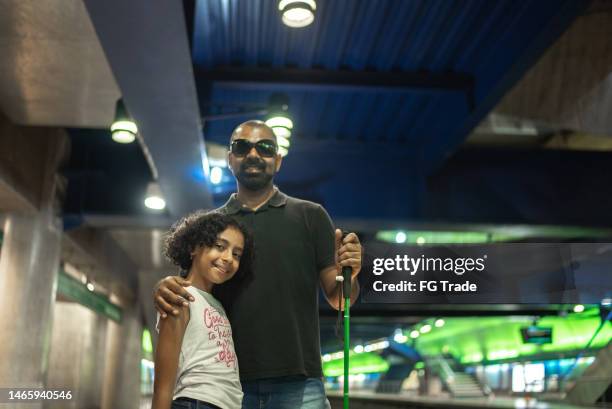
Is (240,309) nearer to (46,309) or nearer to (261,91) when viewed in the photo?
(261,91)

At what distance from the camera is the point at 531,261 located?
11.1 feet

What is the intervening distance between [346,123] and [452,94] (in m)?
2.17

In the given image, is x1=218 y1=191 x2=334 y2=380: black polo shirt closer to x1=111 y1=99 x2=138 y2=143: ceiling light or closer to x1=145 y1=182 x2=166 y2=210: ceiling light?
x1=111 y1=99 x2=138 y2=143: ceiling light

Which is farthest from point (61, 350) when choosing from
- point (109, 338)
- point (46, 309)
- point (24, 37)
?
point (24, 37)

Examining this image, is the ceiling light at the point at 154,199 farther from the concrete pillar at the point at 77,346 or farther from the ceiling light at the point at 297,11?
the concrete pillar at the point at 77,346

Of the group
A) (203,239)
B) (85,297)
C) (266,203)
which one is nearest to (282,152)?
(266,203)

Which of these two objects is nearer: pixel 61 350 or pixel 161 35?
pixel 161 35

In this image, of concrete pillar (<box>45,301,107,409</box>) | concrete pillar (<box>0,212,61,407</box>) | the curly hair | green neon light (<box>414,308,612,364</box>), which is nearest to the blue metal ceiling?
concrete pillar (<box>0,212,61,407</box>)

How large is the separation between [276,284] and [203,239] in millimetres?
342

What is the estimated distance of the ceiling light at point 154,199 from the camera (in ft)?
34.4

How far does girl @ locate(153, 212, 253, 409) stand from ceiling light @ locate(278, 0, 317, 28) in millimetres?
3304

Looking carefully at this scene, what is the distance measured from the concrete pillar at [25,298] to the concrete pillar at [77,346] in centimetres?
1049

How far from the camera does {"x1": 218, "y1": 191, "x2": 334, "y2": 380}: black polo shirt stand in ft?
7.80

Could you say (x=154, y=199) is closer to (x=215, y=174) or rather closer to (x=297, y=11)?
(x=215, y=174)
